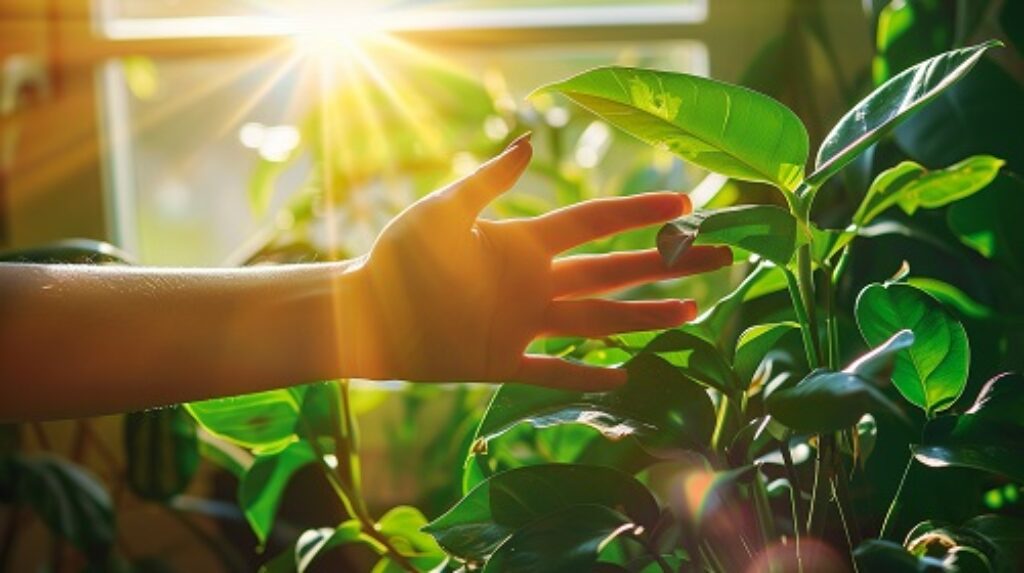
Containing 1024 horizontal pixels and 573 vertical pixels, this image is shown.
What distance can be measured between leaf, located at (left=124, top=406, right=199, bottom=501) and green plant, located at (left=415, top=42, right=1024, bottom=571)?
0.30 meters

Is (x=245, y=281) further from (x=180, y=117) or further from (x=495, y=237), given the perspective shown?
(x=180, y=117)

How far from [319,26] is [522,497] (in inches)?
31.5

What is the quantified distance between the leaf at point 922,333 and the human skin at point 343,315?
3.2 inches

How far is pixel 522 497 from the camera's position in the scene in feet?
1.84

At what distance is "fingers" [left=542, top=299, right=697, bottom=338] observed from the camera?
621 millimetres

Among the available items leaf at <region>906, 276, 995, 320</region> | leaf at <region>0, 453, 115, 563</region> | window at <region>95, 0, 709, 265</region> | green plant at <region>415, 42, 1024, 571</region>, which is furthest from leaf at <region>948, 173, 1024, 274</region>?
leaf at <region>0, 453, 115, 563</region>

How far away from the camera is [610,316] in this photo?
632mm

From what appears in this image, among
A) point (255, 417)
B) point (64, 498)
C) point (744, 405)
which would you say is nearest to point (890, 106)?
point (744, 405)

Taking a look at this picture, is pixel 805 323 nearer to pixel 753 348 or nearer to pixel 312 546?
pixel 753 348

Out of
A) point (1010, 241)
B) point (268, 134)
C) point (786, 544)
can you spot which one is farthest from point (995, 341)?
point (268, 134)

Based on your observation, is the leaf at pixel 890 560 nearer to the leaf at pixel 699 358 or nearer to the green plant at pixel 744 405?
the green plant at pixel 744 405

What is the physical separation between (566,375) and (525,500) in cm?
7

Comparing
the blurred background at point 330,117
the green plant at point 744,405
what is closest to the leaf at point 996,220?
the green plant at point 744,405

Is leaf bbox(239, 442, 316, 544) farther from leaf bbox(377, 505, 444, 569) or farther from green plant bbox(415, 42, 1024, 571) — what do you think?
green plant bbox(415, 42, 1024, 571)
